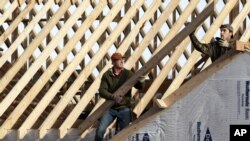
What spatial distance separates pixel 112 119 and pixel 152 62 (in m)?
1.13

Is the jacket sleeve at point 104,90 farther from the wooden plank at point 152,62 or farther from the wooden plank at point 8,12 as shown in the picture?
the wooden plank at point 8,12

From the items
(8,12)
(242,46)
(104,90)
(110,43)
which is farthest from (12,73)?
(242,46)

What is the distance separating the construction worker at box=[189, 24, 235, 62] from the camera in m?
14.0

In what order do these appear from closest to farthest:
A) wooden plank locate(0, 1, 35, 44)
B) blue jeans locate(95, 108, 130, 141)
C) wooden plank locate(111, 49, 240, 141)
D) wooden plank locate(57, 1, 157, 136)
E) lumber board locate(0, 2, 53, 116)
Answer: wooden plank locate(111, 49, 240, 141)
blue jeans locate(95, 108, 130, 141)
wooden plank locate(57, 1, 157, 136)
lumber board locate(0, 2, 53, 116)
wooden plank locate(0, 1, 35, 44)

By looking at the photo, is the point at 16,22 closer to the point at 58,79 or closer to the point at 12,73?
the point at 12,73

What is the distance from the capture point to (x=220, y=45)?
14.0 meters

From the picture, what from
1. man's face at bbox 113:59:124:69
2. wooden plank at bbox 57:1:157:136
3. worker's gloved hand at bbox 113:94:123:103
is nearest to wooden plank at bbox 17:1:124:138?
wooden plank at bbox 57:1:157:136

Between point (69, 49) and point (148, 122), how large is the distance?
2397 millimetres

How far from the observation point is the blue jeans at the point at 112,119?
46.8 ft

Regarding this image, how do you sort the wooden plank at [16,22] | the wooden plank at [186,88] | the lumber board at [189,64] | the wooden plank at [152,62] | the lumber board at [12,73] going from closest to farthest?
the wooden plank at [186,88], the lumber board at [189,64], the wooden plank at [152,62], the lumber board at [12,73], the wooden plank at [16,22]

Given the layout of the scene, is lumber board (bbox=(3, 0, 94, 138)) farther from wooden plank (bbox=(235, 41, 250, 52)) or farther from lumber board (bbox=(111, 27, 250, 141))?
wooden plank (bbox=(235, 41, 250, 52))

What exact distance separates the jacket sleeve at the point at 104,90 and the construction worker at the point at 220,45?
53.3 inches

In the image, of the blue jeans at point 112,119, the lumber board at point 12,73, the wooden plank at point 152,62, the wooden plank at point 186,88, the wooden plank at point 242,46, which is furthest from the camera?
the lumber board at point 12,73

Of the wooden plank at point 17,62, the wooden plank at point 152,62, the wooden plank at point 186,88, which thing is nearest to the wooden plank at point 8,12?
the wooden plank at point 17,62
